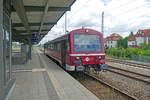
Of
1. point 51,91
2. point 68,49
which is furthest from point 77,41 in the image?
point 51,91

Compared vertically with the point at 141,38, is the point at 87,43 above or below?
below

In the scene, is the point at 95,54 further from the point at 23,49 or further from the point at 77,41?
the point at 23,49

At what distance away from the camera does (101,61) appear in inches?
354

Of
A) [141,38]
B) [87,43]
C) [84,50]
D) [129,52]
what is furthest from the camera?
[141,38]

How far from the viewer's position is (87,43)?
8969 mm

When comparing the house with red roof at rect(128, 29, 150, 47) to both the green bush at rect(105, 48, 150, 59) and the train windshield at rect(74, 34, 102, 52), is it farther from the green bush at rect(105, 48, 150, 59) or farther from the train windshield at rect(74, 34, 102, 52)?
the train windshield at rect(74, 34, 102, 52)

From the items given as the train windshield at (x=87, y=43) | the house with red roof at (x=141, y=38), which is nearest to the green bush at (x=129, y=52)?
the train windshield at (x=87, y=43)

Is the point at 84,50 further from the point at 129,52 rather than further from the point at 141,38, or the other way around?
the point at 141,38

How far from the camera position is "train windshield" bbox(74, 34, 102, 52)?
8781 millimetres

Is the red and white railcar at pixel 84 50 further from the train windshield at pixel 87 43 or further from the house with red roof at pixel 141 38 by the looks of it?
the house with red roof at pixel 141 38

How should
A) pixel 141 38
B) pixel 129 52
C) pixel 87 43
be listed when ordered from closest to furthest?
pixel 87 43, pixel 129 52, pixel 141 38

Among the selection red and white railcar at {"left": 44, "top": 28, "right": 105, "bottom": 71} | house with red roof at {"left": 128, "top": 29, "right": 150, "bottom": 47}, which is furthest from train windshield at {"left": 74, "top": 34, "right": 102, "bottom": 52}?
house with red roof at {"left": 128, "top": 29, "right": 150, "bottom": 47}

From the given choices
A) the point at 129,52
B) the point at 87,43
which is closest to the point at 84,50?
the point at 87,43

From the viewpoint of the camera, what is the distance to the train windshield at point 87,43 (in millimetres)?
8781
